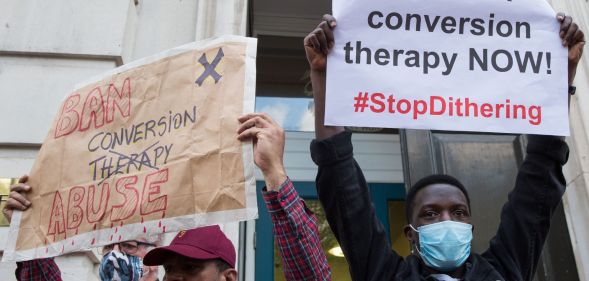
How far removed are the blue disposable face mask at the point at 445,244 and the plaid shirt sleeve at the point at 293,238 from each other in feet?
1.52

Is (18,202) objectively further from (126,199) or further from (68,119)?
(126,199)

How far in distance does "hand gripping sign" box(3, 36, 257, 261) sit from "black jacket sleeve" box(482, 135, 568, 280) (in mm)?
1013

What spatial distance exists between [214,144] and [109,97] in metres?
0.66

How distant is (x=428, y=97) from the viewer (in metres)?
2.20

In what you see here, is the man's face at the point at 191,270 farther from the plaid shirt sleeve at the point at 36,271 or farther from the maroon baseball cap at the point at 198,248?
the plaid shirt sleeve at the point at 36,271

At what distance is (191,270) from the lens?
83.7 inches

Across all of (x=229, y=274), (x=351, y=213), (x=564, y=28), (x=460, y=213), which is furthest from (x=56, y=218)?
(x=564, y=28)

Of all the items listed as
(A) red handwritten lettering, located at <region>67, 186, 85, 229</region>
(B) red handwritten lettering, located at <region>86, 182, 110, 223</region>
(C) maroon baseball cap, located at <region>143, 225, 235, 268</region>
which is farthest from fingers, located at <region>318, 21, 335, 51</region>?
(A) red handwritten lettering, located at <region>67, 186, 85, 229</region>

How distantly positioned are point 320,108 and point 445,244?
68 centimetres

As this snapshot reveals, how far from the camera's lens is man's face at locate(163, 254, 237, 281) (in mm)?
2117

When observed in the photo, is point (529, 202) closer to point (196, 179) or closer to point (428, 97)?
point (428, 97)

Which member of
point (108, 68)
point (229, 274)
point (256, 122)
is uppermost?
point (108, 68)

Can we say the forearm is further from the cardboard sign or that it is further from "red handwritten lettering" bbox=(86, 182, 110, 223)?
"red handwritten lettering" bbox=(86, 182, 110, 223)

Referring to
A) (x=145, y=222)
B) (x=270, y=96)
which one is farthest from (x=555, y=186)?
(x=270, y=96)
